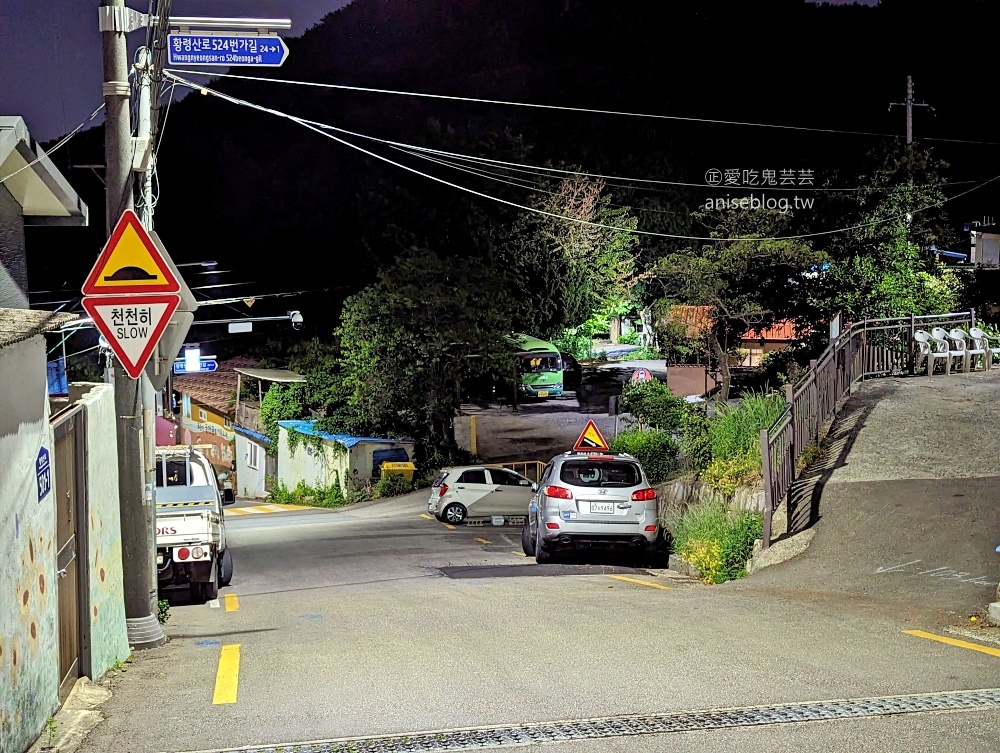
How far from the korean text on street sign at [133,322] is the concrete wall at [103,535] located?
32 centimetres

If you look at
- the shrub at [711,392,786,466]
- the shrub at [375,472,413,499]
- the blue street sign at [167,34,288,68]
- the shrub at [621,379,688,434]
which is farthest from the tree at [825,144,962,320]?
the blue street sign at [167,34,288,68]

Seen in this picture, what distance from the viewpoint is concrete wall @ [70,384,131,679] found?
7551 mm

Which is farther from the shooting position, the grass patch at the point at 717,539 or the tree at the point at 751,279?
the tree at the point at 751,279

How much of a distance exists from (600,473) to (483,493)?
42.9ft

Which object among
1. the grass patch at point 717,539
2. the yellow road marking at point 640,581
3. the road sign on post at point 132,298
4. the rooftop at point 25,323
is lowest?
the yellow road marking at point 640,581

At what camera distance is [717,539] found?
47.4 ft

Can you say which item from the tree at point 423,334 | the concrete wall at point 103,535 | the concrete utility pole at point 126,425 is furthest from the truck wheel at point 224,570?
the tree at point 423,334

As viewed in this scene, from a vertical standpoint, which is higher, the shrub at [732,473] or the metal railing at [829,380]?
the metal railing at [829,380]

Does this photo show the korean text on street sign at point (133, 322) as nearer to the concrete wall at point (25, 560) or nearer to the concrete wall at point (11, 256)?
the concrete wall at point (11, 256)

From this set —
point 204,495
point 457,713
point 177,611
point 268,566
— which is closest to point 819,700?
point 457,713

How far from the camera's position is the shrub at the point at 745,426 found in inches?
647

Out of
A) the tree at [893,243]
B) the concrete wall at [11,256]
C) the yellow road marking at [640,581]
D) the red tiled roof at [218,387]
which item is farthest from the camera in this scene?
the red tiled roof at [218,387]

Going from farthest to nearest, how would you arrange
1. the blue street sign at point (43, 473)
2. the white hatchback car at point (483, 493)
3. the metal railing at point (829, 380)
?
1. the white hatchback car at point (483, 493)
2. the metal railing at point (829, 380)
3. the blue street sign at point (43, 473)

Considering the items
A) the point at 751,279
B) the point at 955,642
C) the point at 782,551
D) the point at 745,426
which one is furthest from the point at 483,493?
the point at 955,642
